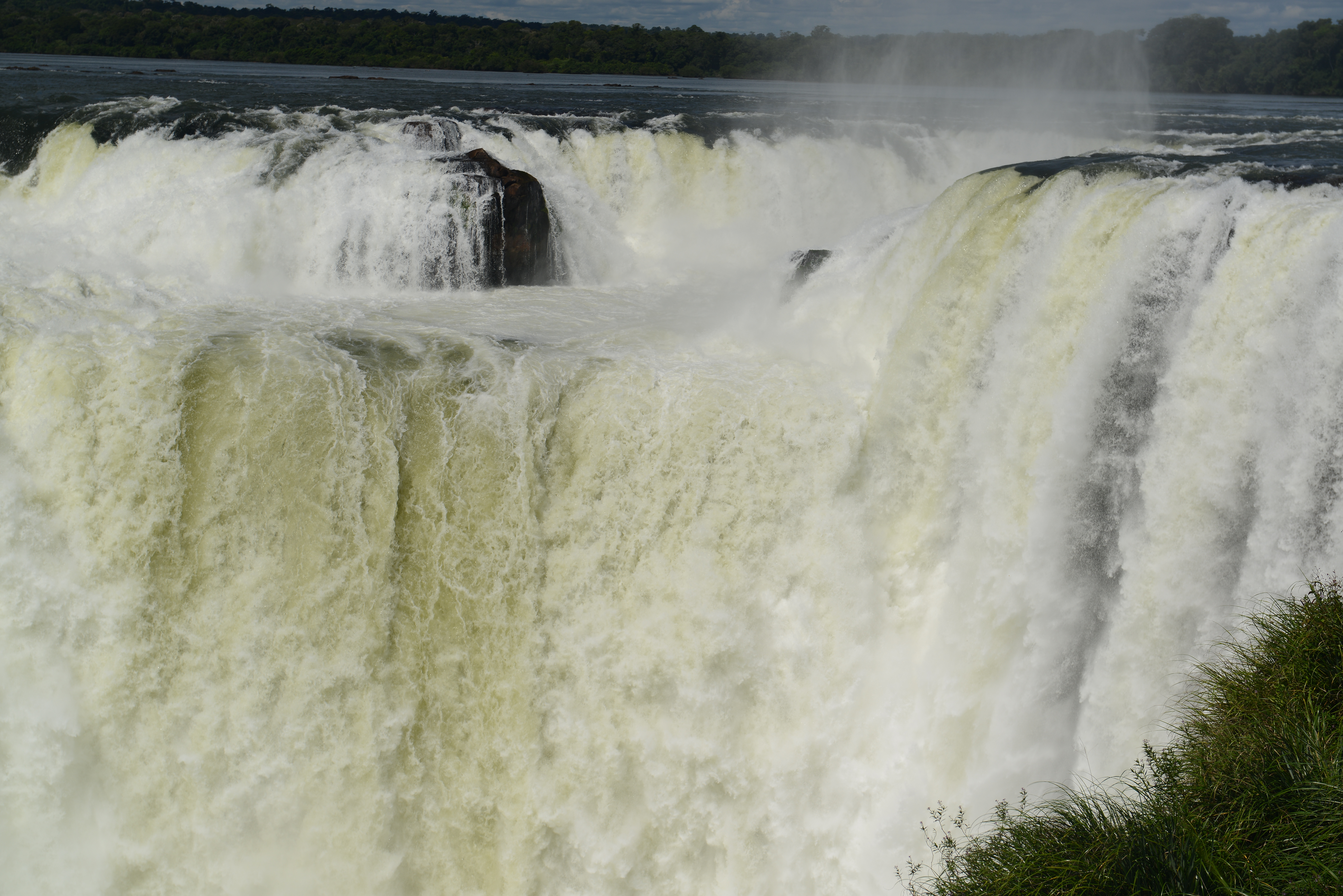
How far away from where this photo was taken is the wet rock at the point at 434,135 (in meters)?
14.0

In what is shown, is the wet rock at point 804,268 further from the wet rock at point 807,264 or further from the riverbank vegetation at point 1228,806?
the riverbank vegetation at point 1228,806

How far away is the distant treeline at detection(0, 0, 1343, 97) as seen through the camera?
2703cm

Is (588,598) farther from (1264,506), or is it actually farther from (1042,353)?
(1264,506)

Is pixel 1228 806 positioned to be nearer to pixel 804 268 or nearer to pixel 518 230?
pixel 804 268

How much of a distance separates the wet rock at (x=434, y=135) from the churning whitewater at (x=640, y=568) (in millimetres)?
6897

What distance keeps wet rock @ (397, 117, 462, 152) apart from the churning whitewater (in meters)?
6.90

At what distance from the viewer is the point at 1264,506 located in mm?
5336

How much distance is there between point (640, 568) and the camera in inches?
272

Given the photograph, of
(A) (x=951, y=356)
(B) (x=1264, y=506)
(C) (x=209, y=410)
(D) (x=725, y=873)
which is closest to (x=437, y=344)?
(C) (x=209, y=410)

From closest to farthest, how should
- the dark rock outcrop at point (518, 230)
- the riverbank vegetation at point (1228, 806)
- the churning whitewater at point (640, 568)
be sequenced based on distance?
the riverbank vegetation at point (1228, 806) → the churning whitewater at point (640, 568) → the dark rock outcrop at point (518, 230)

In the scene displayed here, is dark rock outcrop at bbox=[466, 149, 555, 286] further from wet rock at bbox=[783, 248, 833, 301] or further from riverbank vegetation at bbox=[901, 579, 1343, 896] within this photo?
riverbank vegetation at bbox=[901, 579, 1343, 896]

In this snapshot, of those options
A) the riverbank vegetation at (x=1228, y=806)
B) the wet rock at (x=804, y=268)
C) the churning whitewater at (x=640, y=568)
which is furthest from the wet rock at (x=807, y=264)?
the riverbank vegetation at (x=1228, y=806)

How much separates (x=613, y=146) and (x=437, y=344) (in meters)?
7.78

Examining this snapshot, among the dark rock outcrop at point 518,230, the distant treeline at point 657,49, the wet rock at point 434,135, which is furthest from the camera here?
the distant treeline at point 657,49
